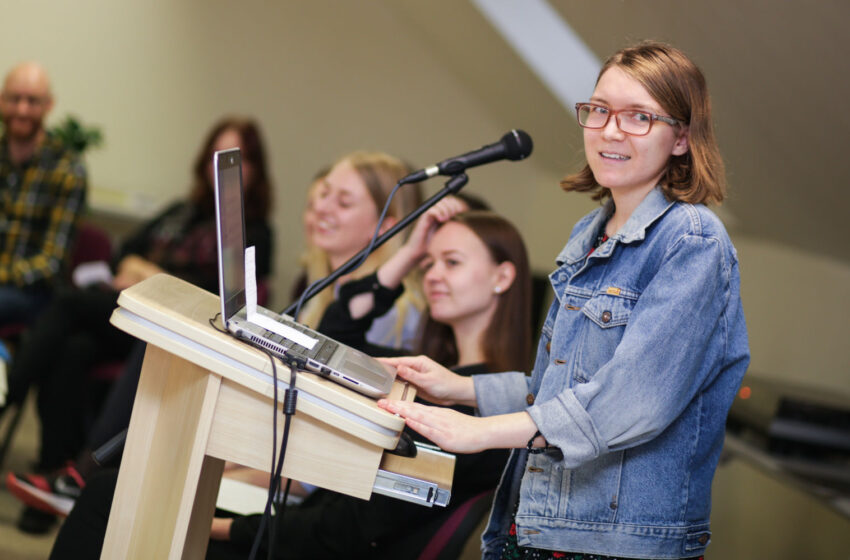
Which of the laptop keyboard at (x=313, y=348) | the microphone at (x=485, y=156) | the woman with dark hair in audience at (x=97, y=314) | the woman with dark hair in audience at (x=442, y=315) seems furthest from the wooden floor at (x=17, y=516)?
the microphone at (x=485, y=156)

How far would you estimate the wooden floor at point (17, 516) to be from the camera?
255cm

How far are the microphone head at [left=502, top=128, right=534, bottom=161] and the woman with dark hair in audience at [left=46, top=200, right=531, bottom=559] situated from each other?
48cm

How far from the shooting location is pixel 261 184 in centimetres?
388

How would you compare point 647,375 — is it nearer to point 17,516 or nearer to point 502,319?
point 502,319

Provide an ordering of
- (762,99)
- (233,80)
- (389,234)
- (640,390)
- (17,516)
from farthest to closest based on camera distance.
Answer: (233,80), (17,516), (762,99), (389,234), (640,390)

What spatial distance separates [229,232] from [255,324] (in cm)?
13

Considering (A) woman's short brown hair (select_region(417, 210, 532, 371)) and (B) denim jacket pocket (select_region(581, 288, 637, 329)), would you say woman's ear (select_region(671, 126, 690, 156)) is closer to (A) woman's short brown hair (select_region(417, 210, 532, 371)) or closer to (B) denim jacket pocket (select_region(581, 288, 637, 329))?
(B) denim jacket pocket (select_region(581, 288, 637, 329))

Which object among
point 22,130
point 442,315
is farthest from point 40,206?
point 442,315

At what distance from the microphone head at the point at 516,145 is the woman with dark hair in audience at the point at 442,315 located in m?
0.48

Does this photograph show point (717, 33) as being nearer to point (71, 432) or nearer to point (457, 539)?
point (457, 539)

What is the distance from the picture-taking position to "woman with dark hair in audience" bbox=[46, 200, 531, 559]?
1696 millimetres

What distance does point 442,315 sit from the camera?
2.04 m

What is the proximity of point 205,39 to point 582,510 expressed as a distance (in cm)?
414

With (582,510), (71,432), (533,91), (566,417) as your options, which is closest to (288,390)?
(566,417)
